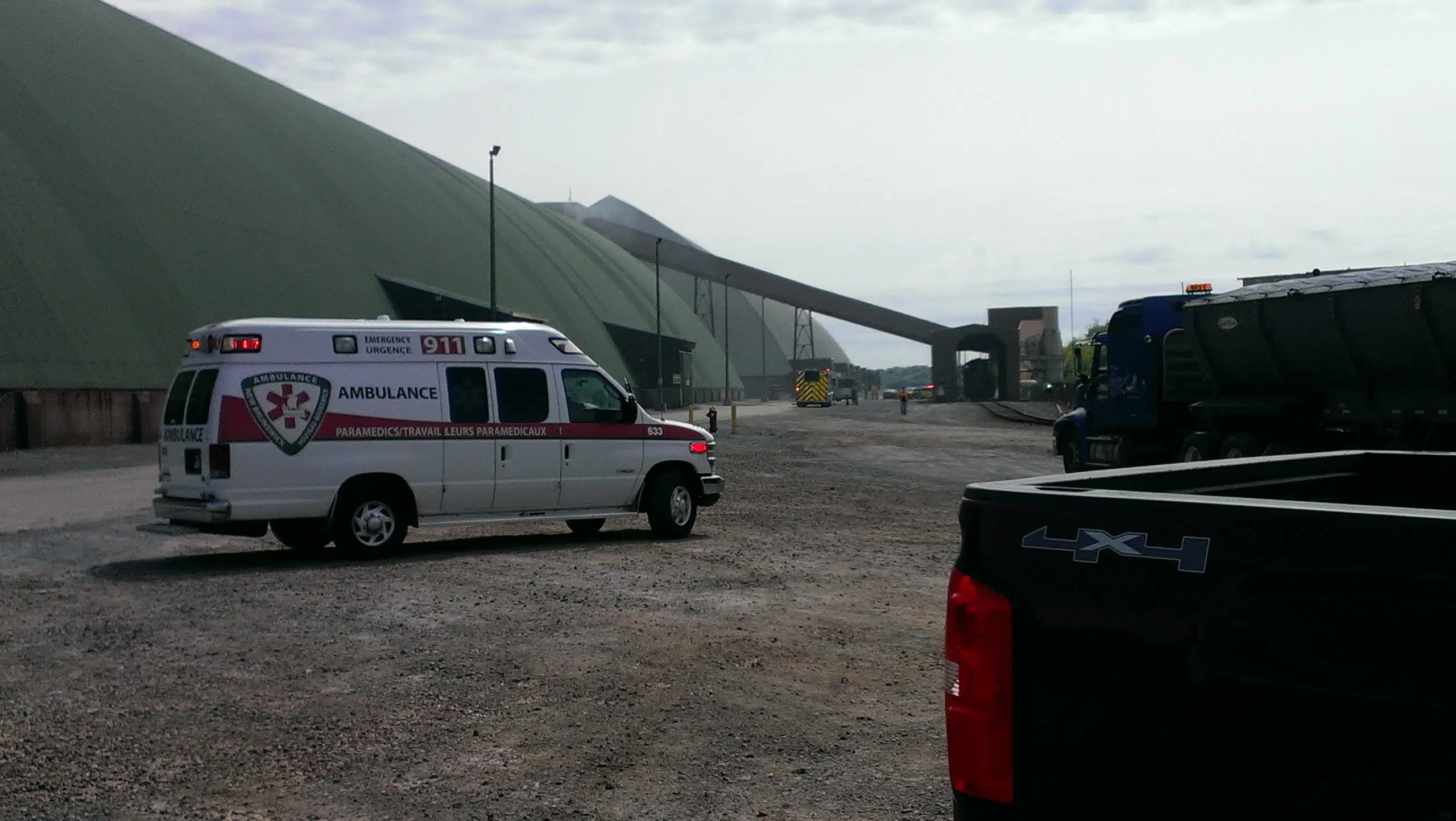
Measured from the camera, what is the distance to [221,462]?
1358 centimetres

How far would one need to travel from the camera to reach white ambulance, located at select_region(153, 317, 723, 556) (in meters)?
13.7

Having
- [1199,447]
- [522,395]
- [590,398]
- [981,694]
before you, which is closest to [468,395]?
[522,395]

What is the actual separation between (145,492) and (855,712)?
62.1 feet

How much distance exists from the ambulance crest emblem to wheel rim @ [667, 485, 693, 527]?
406cm

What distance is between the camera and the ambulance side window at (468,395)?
14.8 metres

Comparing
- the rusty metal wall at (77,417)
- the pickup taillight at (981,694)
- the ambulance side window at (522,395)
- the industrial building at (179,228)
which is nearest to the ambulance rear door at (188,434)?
the ambulance side window at (522,395)

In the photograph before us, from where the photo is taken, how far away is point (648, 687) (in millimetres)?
7906

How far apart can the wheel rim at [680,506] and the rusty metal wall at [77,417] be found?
22.9 m

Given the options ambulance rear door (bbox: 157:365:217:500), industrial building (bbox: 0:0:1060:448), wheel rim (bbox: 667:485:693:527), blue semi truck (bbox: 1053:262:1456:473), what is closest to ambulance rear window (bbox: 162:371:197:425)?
ambulance rear door (bbox: 157:365:217:500)

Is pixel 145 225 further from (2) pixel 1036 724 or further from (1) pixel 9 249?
(2) pixel 1036 724

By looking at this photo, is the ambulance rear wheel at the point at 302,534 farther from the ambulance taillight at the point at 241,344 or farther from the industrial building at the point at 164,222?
the industrial building at the point at 164,222

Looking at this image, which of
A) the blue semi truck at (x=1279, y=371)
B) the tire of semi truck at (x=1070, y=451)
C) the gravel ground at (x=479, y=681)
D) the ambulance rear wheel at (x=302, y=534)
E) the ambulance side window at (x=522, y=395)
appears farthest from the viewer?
the tire of semi truck at (x=1070, y=451)

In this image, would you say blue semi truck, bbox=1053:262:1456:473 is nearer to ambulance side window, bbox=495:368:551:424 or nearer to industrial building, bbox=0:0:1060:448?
ambulance side window, bbox=495:368:551:424

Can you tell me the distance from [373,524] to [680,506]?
143 inches
